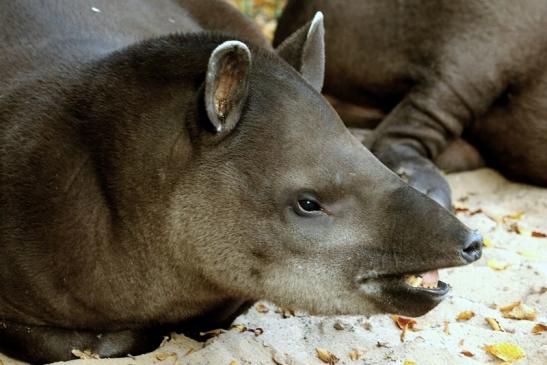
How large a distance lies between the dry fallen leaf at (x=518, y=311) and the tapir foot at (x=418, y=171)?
1166mm

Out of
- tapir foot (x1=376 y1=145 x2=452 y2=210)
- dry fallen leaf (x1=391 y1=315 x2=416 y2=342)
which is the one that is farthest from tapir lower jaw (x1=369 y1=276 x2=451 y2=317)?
tapir foot (x1=376 y1=145 x2=452 y2=210)

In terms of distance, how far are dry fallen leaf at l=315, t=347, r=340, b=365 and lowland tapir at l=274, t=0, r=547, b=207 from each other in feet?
6.16

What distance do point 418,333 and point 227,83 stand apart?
5.35ft

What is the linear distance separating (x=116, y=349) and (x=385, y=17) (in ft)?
10.7

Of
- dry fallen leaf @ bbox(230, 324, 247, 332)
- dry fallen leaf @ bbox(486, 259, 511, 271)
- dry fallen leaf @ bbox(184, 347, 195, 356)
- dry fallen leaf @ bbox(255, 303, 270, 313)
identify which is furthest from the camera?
dry fallen leaf @ bbox(486, 259, 511, 271)

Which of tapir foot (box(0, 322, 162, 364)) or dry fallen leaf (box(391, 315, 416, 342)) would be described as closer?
tapir foot (box(0, 322, 162, 364))

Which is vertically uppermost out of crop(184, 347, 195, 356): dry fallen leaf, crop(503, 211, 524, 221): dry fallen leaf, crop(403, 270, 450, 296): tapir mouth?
crop(403, 270, 450, 296): tapir mouth

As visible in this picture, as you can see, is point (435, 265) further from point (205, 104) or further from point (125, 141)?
point (125, 141)

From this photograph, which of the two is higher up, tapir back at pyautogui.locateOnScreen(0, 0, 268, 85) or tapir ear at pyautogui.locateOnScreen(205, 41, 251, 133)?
tapir ear at pyautogui.locateOnScreen(205, 41, 251, 133)

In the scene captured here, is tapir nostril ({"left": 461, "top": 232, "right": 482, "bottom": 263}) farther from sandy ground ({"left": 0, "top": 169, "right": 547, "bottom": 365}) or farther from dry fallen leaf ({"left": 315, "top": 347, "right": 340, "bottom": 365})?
dry fallen leaf ({"left": 315, "top": 347, "right": 340, "bottom": 365})

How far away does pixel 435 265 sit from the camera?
3984 millimetres

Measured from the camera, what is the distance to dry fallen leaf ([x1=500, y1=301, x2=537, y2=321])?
5.02 meters

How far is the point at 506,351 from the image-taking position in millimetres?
4676

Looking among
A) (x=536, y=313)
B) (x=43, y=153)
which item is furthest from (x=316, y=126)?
(x=536, y=313)
